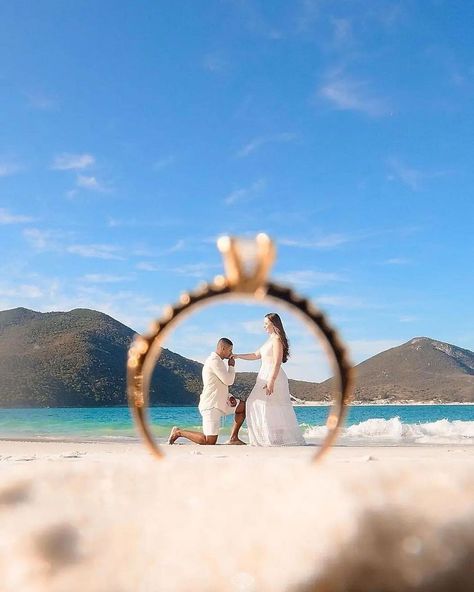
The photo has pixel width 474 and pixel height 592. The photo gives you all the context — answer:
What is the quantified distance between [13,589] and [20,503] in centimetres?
26

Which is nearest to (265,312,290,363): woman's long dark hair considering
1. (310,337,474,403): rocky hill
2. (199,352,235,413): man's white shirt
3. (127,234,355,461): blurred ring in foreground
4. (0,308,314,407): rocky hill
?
(199,352,235,413): man's white shirt

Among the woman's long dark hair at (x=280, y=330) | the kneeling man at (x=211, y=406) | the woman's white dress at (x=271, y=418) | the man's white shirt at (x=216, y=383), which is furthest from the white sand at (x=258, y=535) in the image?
the woman's white dress at (x=271, y=418)

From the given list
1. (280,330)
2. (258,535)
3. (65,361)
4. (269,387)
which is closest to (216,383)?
(269,387)

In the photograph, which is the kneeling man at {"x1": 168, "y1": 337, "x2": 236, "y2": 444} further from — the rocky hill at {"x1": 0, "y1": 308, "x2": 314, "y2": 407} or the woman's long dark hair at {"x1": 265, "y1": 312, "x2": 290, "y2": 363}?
the rocky hill at {"x1": 0, "y1": 308, "x2": 314, "y2": 407}

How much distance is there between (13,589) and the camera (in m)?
1.03

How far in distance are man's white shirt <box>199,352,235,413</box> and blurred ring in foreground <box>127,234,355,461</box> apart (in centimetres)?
266

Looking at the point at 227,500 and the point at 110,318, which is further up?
the point at 110,318

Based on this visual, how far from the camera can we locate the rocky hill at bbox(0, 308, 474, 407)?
35.5m

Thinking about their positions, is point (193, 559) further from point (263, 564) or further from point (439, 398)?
point (439, 398)

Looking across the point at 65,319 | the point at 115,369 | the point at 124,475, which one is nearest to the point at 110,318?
the point at 115,369

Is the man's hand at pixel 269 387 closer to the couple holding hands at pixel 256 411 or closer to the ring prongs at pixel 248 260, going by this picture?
the couple holding hands at pixel 256 411

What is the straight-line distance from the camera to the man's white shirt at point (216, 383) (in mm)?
5164

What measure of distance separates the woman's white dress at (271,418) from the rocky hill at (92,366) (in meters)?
20.4

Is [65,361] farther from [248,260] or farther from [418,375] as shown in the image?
[248,260]
